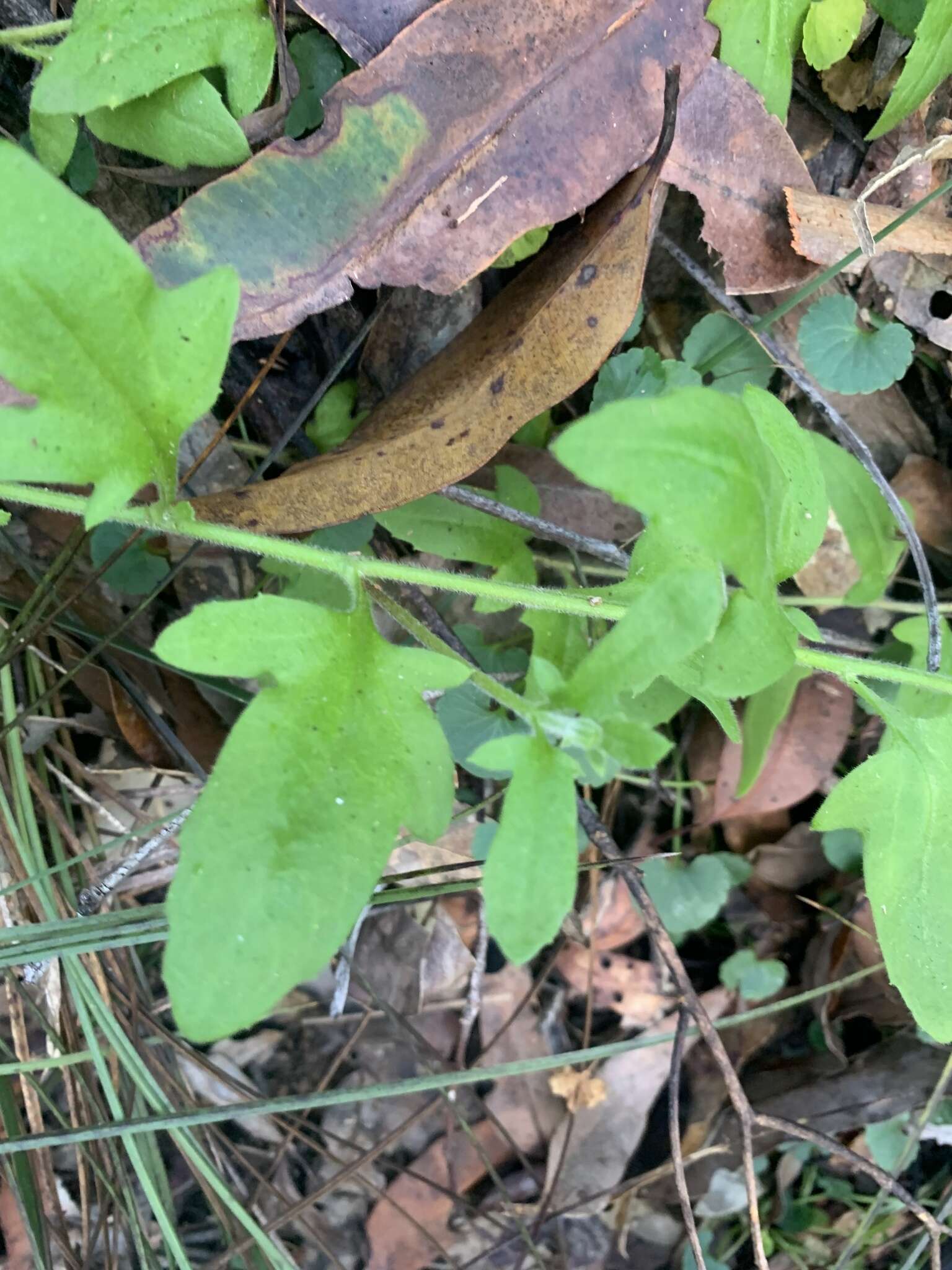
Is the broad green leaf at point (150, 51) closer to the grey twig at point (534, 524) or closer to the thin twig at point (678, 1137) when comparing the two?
the grey twig at point (534, 524)

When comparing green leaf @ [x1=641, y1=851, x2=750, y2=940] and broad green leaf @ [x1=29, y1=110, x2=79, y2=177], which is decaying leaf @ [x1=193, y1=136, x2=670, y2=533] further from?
green leaf @ [x1=641, y1=851, x2=750, y2=940]

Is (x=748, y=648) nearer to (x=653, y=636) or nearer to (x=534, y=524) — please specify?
(x=653, y=636)

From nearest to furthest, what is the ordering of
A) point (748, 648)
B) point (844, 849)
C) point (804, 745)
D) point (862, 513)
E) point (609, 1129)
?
point (748, 648) → point (862, 513) → point (804, 745) → point (844, 849) → point (609, 1129)

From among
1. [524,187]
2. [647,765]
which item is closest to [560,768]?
[647,765]

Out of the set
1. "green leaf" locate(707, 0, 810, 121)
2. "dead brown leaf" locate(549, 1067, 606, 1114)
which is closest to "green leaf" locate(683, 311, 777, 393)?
"green leaf" locate(707, 0, 810, 121)

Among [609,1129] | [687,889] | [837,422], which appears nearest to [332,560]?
[837,422]
